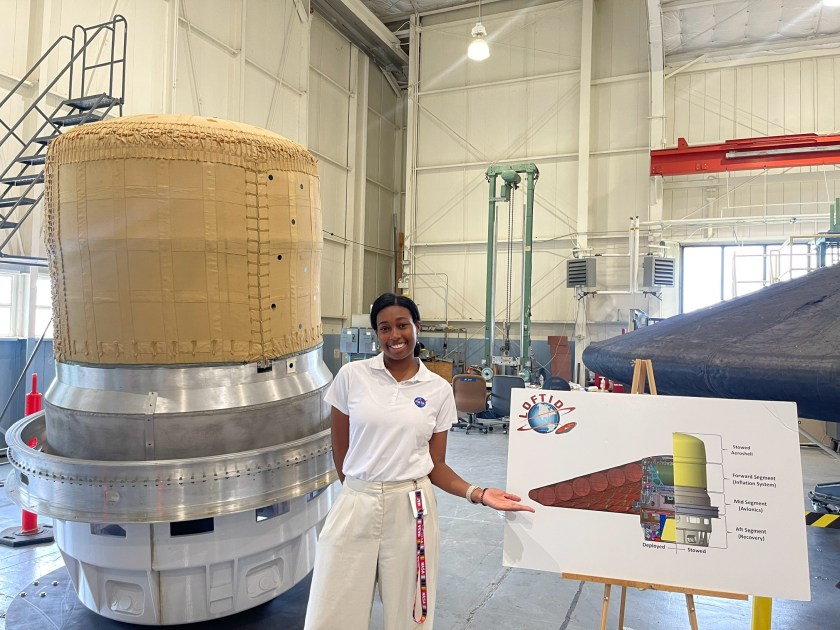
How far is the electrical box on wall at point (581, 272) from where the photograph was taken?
38.7 ft

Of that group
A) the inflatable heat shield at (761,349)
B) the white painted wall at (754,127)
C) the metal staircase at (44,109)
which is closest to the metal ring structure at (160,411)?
the inflatable heat shield at (761,349)

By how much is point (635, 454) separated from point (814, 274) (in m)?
1.02

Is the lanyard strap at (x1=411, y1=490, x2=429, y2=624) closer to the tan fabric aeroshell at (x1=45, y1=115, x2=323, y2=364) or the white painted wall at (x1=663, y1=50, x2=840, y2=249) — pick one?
the tan fabric aeroshell at (x1=45, y1=115, x2=323, y2=364)

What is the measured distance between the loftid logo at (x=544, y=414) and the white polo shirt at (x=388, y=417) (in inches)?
11.5

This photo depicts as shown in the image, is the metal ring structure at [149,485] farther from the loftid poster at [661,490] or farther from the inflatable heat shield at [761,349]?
the inflatable heat shield at [761,349]

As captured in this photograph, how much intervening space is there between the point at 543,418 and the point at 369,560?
0.83 metres

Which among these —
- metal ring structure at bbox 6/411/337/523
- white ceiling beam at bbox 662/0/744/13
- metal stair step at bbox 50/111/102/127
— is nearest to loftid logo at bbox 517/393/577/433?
metal ring structure at bbox 6/411/337/523

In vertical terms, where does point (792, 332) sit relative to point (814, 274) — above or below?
below

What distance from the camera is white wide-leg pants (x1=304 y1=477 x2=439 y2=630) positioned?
6.70 feet

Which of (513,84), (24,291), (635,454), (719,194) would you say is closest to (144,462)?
(635,454)

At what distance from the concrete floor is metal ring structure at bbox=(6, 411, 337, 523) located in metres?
0.84

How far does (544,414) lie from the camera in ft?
7.41

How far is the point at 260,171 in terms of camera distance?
289 centimetres

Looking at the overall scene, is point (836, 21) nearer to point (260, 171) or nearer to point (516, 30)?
point (516, 30)
